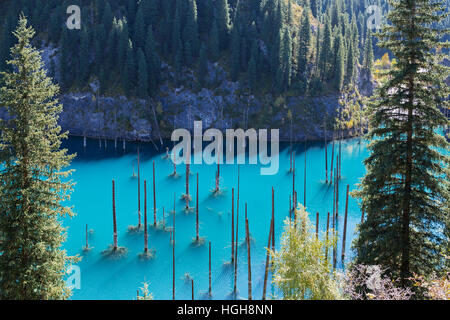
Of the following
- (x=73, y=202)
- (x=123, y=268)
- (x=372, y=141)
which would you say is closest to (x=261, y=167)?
(x=73, y=202)

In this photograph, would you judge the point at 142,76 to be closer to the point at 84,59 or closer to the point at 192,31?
the point at 84,59

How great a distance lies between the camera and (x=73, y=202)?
7794 cm

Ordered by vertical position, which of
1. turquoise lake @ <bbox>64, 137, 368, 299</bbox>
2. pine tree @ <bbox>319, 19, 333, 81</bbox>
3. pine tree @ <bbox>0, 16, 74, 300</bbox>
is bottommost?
turquoise lake @ <bbox>64, 137, 368, 299</bbox>

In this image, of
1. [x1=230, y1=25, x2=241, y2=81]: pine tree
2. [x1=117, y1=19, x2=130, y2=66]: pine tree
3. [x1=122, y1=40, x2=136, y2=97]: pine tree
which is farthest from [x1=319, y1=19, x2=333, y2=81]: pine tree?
[x1=117, y1=19, x2=130, y2=66]: pine tree

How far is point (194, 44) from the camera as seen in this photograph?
138125mm

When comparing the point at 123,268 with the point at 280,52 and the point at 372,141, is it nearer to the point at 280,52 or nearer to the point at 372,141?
the point at 372,141

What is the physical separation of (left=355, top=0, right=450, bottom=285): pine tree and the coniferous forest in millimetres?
133

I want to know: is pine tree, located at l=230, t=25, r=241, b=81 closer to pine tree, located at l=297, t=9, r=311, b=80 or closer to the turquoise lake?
pine tree, located at l=297, t=9, r=311, b=80

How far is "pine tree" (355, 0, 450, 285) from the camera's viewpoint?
2683 centimetres

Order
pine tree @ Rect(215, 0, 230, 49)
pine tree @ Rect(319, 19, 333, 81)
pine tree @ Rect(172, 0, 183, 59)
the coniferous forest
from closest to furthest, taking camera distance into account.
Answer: the coniferous forest < pine tree @ Rect(319, 19, 333, 81) < pine tree @ Rect(172, 0, 183, 59) < pine tree @ Rect(215, 0, 230, 49)

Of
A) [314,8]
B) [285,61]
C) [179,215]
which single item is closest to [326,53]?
[285,61]

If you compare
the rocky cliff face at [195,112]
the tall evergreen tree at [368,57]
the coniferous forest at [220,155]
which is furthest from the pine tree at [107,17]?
the tall evergreen tree at [368,57]

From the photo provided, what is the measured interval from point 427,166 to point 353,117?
4140 inches

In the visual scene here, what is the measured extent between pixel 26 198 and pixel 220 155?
273ft
